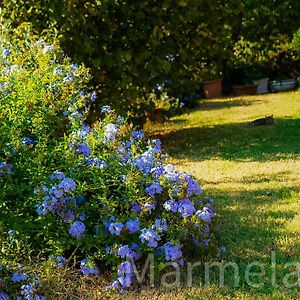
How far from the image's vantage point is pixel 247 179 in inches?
219

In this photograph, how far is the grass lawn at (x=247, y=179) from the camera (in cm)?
347

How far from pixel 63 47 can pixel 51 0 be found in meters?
0.49

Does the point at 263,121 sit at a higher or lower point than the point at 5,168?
lower

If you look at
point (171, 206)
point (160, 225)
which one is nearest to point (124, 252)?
point (160, 225)

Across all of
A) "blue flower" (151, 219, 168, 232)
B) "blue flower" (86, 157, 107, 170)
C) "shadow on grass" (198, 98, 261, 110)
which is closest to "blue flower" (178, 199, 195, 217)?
"blue flower" (151, 219, 168, 232)

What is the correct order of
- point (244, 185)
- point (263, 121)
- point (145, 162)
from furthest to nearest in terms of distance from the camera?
point (263, 121) → point (244, 185) → point (145, 162)

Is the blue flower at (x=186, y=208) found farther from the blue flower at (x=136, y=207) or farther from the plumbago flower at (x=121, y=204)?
the blue flower at (x=136, y=207)

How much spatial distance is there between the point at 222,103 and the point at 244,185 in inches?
273

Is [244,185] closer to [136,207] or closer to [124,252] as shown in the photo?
[136,207]

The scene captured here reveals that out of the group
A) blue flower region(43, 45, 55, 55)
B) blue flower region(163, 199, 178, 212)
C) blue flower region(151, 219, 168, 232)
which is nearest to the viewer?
blue flower region(151, 219, 168, 232)

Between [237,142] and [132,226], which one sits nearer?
[132,226]

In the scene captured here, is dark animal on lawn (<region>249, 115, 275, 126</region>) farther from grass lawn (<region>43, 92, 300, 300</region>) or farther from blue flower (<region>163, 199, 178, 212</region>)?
blue flower (<region>163, 199, 178, 212</region>)

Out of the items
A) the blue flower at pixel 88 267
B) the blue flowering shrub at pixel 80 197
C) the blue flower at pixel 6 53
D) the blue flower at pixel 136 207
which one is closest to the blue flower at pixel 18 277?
the blue flowering shrub at pixel 80 197

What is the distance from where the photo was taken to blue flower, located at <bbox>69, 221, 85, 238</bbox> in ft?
11.0
